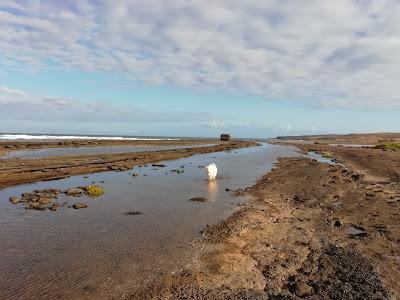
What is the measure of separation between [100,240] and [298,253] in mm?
6566

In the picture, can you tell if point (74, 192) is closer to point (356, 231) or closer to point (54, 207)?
point (54, 207)

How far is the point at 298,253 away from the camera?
12.3 m

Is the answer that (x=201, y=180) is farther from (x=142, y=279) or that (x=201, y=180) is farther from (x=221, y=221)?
(x=142, y=279)

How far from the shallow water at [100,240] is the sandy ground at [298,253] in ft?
2.93

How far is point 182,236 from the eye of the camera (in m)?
14.1

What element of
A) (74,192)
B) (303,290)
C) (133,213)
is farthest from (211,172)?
(303,290)

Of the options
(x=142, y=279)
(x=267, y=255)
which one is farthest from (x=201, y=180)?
(x=142, y=279)

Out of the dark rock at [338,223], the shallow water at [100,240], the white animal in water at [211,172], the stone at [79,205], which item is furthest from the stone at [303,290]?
the white animal in water at [211,172]

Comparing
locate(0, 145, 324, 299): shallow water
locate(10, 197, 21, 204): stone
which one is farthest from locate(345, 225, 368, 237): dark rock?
locate(10, 197, 21, 204): stone

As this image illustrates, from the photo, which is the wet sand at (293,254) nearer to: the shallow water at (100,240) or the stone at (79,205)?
the shallow water at (100,240)

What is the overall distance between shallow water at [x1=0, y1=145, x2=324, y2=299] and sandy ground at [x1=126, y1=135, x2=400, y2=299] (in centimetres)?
89

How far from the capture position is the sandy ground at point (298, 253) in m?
9.52

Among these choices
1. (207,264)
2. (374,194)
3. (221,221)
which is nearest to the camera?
(207,264)

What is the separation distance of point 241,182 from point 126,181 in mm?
8233
